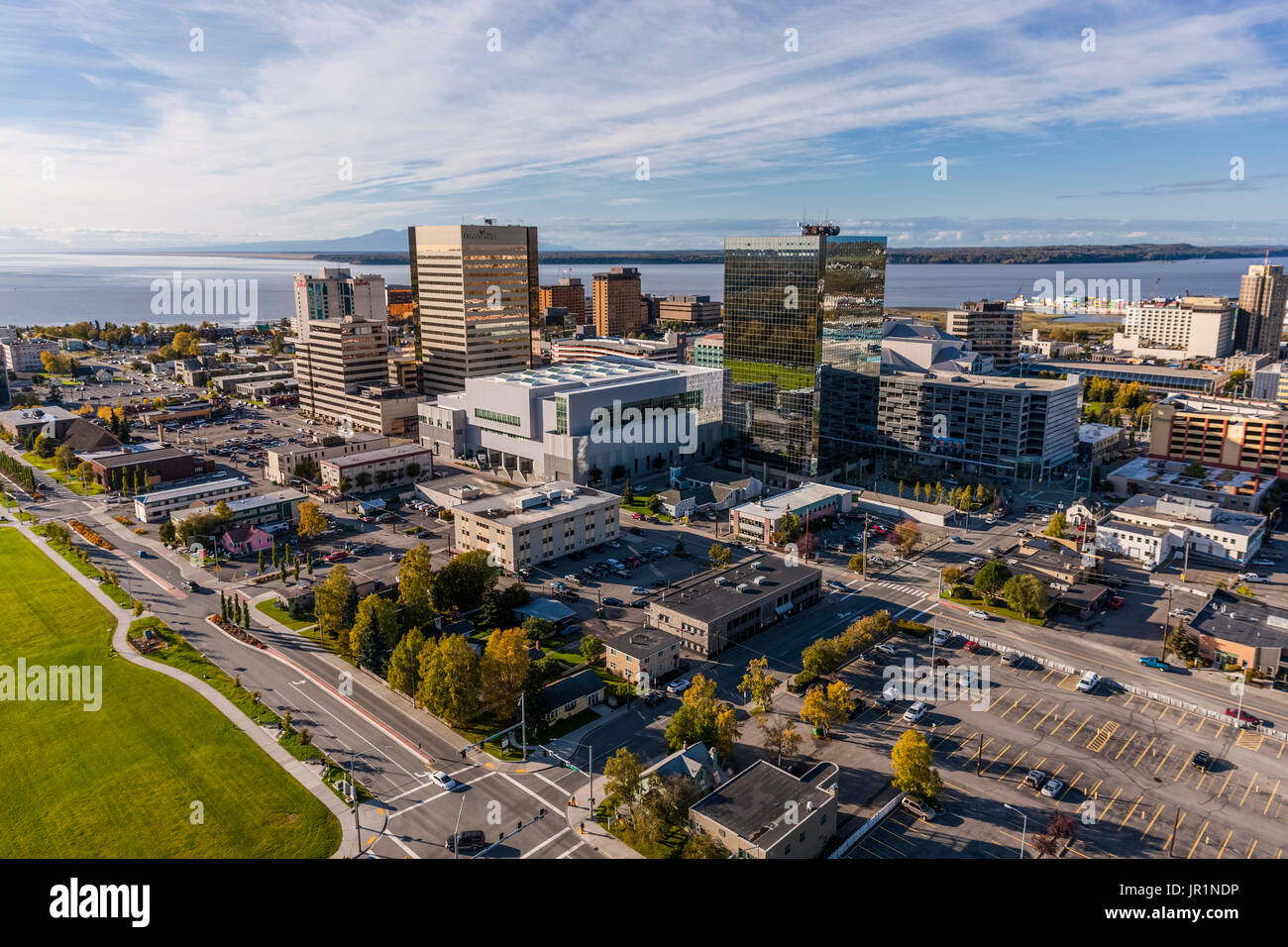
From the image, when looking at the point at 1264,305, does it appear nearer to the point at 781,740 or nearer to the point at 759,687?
the point at 759,687

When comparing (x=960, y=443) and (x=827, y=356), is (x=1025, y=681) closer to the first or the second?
(x=960, y=443)

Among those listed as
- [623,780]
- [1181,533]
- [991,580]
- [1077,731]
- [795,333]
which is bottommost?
[1077,731]

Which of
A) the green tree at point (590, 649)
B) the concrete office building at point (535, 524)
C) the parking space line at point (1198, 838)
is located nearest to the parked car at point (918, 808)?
the parking space line at point (1198, 838)

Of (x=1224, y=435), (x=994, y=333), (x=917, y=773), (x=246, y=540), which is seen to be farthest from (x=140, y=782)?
(x=994, y=333)

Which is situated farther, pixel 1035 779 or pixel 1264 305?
pixel 1264 305

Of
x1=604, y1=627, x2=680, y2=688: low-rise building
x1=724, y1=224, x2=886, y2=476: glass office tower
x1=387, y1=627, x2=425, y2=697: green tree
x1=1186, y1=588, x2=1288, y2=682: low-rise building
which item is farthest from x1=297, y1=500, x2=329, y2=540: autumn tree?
x1=1186, y1=588, x2=1288, y2=682: low-rise building

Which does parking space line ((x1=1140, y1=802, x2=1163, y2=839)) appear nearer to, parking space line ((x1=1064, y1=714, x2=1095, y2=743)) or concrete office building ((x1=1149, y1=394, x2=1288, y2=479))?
parking space line ((x1=1064, y1=714, x2=1095, y2=743))

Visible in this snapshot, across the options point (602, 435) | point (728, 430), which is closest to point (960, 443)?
point (728, 430)
